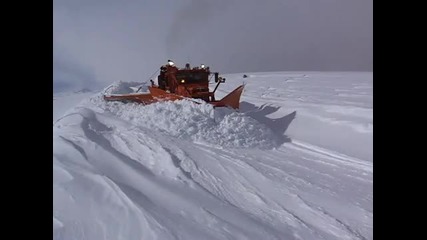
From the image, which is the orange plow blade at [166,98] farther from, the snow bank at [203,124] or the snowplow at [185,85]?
the snow bank at [203,124]

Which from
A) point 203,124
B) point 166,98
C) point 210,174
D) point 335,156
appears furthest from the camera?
point 166,98

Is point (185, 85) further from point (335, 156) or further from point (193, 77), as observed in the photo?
point (335, 156)

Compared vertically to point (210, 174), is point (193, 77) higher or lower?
higher

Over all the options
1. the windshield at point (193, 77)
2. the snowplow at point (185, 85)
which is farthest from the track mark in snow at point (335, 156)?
the windshield at point (193, 77)

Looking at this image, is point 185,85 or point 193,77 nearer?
point 185,85

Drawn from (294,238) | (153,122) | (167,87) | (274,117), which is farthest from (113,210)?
(167,87)

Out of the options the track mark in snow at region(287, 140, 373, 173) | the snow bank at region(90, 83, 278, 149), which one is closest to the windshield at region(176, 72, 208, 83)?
the snow bank at region(90, 83, 278, 149)

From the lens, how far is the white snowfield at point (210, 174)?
11.8ft

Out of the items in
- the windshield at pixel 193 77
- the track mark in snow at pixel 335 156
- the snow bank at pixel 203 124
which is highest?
the windshield at pixel 193 77

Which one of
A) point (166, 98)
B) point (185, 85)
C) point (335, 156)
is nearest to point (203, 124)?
point (166, 98)

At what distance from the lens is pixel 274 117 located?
10711mm

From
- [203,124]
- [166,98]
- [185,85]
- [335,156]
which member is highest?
[185,85]

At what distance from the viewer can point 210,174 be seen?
5.36m
